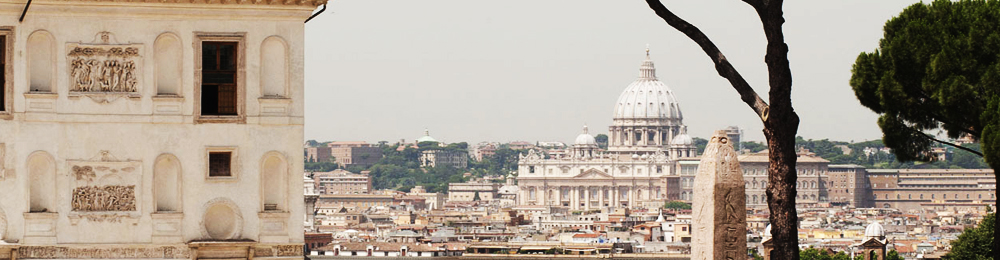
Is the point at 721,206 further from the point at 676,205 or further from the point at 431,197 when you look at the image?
the point at 431,197

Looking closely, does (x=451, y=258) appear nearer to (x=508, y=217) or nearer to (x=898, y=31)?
(x=508, y=217)

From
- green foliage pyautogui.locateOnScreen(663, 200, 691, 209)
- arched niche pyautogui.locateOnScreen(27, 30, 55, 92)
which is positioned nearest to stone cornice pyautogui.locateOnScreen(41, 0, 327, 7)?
arched niche pyautogui.locateOnScreen(27, 30, 55, 92)

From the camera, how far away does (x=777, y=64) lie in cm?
966

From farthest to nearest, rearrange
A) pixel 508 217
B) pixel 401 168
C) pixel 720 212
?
pixel 401 168 < pixel 508 217 < pixel 720 212

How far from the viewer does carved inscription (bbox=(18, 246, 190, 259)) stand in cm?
977

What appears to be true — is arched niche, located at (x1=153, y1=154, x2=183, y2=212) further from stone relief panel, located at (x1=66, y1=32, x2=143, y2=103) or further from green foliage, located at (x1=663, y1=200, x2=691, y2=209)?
green foliage, located at (x1=663, y1=200, x2=691, y2=209)

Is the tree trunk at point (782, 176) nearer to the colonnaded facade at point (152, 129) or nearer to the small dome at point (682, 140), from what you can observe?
the colonnaded facade at point (152, 129)

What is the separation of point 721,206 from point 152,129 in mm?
2784

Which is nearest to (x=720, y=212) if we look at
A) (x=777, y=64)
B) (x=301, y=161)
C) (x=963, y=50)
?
(x=777, y=64)

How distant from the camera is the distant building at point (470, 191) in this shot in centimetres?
15662

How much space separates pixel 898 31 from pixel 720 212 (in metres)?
3.60

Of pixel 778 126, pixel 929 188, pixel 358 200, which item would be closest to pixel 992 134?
pixel 778 126

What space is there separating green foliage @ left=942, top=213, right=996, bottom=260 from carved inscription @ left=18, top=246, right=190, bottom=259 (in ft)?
47.8

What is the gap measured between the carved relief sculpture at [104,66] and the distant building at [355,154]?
175 metres
